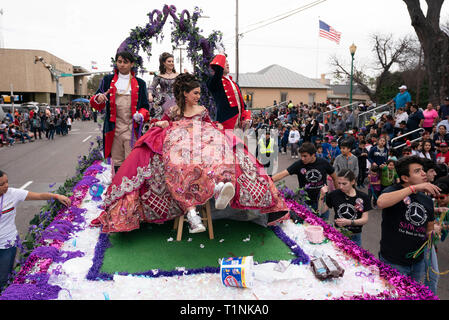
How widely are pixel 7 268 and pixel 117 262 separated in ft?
4.24

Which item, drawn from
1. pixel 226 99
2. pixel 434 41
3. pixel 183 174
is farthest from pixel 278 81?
pixel 183 174

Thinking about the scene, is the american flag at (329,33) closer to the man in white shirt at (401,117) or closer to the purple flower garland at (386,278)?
the man in white shirt at (401,117)

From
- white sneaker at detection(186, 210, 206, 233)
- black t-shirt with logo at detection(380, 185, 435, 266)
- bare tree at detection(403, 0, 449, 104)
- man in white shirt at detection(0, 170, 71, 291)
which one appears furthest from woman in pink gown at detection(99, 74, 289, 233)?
bare tree at detection(403, 0, 449, 104)

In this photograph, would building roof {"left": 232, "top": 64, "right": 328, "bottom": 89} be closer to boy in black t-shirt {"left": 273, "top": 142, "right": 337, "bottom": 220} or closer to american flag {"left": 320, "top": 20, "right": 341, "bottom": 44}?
american flag {"left": 320, "top": 20, "right": 341, "bottom": 44}

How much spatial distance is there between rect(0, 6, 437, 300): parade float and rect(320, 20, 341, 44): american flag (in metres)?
18.5

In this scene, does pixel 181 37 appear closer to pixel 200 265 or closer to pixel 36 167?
pixel 200 265

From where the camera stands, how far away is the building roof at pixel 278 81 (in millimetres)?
43594

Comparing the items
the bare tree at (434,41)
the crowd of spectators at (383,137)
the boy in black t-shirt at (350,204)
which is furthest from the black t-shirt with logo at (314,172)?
the bare tree at (434,41)

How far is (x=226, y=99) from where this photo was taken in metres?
5.27

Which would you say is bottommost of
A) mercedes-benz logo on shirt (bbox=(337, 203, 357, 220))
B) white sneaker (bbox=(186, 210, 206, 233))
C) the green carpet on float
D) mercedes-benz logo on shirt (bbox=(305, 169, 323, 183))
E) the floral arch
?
the green carpet on float

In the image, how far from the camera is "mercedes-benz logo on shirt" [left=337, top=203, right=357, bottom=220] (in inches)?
171

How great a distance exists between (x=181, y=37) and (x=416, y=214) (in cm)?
524

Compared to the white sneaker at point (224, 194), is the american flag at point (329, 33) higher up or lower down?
higher up

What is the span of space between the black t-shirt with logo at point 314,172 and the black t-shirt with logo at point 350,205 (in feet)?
3.18
